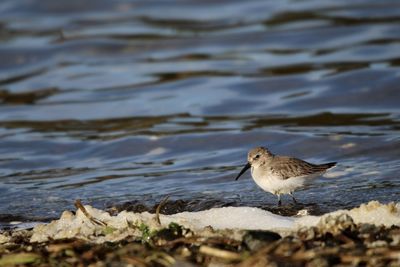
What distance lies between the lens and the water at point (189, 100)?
8.02m

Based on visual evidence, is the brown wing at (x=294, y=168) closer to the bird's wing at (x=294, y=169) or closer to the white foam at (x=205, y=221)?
the bird's wing at (x=294, y=169)

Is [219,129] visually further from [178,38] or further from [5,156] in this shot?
[178,38]

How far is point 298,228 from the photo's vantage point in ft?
16.4

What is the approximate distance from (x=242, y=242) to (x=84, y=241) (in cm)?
89

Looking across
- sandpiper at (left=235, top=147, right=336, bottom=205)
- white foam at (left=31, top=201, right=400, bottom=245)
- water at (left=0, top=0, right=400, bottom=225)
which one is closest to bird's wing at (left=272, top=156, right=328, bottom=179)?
sandpiper at (left=235, top=147, right=336, bottom=205)

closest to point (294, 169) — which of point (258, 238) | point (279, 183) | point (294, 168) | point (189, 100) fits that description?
point (294, 168)

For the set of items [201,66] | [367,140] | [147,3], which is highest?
[147,3]

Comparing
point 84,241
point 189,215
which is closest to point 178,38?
point 189,215

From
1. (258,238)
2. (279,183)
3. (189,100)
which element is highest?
(189,100)

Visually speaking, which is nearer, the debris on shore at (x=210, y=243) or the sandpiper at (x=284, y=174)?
the debris on shore at (x=210, y=243)

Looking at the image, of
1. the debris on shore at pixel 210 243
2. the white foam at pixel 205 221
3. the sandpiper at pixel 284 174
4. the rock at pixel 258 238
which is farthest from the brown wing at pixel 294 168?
the rock at pixel 258 238

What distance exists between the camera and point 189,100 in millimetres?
11570

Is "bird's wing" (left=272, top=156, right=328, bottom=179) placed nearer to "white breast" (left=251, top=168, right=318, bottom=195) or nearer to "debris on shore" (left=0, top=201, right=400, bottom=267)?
"white breast" (left=251, top=168, right=318, bottom=195)

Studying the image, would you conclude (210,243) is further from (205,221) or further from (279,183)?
(279,183)
